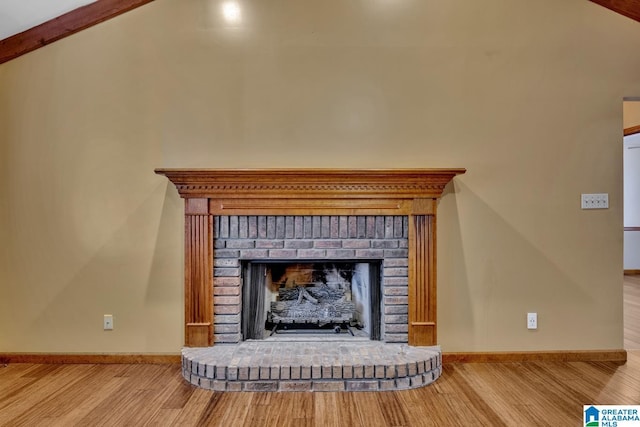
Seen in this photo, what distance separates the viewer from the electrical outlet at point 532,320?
2701 mm

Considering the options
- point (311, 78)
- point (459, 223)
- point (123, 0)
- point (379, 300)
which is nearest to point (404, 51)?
point (311, 78)

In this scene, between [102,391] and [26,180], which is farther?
[26,180]

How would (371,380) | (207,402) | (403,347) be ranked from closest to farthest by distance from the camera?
(207,402) → (371,380) → (403,347)

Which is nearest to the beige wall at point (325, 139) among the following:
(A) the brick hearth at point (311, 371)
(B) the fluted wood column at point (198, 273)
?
(B) the fluted wood column at point (198, 273)

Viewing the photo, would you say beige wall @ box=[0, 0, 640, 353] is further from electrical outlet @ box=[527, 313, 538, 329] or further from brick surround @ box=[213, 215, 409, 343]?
brick surround @ box=[213, 215, 409, 343]

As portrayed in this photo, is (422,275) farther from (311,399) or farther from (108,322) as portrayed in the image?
(108,322)

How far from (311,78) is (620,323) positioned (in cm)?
288

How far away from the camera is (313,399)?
2.17 metres

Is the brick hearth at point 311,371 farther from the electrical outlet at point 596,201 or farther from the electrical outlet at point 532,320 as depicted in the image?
the electrical outlet at point 596,201

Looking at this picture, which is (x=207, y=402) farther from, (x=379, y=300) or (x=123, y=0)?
(x=123, y=0)

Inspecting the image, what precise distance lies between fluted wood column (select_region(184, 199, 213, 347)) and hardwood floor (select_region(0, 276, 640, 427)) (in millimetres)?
294

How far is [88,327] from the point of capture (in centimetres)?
269

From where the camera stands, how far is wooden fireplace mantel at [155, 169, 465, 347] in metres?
2.57

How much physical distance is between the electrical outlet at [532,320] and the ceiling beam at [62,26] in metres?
3.57
